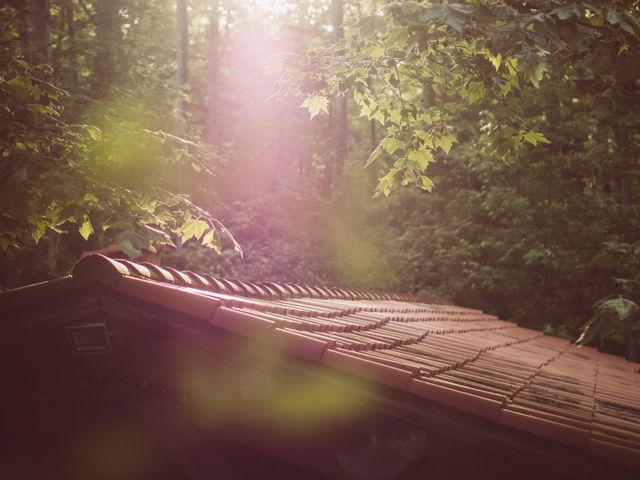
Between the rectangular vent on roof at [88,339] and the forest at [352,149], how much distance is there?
1901 millimetres

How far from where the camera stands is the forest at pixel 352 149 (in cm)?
425

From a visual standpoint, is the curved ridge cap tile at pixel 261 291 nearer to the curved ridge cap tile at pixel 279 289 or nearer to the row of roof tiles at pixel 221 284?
the row of roof tiles at pixel 221 284

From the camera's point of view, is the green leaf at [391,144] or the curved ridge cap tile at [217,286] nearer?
the curved ridge cap tile at [217,286]

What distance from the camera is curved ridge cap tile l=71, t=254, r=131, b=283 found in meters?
2.82

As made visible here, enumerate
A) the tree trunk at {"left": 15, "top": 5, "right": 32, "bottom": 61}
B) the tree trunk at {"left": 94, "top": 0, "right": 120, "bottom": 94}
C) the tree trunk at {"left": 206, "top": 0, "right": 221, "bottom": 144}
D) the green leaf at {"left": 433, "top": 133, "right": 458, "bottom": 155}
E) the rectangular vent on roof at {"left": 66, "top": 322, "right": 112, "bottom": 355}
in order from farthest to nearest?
1. the tree trunk at {"left": 206, "top": 0, "right": 221, "bottom": 144}
2. the tree trunk at {"left": 94, "top": 0, "right": 120, "bottom": 94}
3. the tree trunk at {"left": 15, "top": 5, "right": 32, "bottom": 61}
4. the green leaf at {"left": 433, "top": 133, "right": 458, "bottom": 155}
5. the rectangular vent on roof at {"left": 66, "top": 322, "right": 112, "bottom": 355}

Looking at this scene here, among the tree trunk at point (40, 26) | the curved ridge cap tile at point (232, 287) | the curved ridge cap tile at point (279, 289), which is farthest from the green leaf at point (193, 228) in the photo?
the tree trunk at point (40, 26)

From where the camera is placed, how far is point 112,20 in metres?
14.6

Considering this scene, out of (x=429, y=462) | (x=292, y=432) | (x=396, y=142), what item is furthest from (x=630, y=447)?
(x=396, y=142)

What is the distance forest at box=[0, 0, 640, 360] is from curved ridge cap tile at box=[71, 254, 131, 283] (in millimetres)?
1843

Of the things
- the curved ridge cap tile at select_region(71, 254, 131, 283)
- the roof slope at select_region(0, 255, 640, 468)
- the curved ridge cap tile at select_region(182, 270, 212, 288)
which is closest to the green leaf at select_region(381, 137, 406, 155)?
the roof slope at select_region(0, 255, 640, 468)

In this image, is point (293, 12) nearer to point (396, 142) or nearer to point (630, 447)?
point (396, 142)

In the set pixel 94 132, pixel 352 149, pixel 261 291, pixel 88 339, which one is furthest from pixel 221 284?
pixel 352 149

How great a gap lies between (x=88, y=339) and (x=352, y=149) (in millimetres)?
22056

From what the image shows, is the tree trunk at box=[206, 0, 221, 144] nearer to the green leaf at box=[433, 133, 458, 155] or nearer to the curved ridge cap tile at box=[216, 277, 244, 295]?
the green leaf at box=[433, 133, 458, 155]
